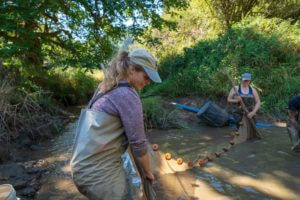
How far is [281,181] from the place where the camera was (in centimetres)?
424

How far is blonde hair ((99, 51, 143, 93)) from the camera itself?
5.89 ft

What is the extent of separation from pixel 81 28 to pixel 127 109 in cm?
739

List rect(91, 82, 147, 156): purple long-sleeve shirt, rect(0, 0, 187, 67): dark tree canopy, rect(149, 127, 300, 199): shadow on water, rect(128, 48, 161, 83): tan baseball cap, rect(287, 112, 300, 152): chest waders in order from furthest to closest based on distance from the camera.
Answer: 1. rect(0, 0, 187, 67): dark tree canopy
2. rect(287, 112, 300, 152): chest waders
3. rect(149, 127, 300, 199): shadow on water
4. rect(128, 48, 161, 83): tan baseball cap
5. rect(91, 82, 147, 156): purple long-sleeve shirt

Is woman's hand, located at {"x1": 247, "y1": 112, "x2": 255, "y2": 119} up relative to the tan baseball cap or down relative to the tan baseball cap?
down

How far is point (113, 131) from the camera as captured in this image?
1764mm

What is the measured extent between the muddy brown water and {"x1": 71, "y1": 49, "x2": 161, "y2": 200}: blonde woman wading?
223 cm

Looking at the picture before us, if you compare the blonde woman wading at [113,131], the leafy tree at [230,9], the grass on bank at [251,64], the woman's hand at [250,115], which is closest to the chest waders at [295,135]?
the woman's hand at [250,115]

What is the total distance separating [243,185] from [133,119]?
118 inches

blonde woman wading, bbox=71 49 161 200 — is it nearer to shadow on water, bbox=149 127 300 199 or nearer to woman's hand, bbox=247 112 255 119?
shadow on water, bbox=149 127 300 199

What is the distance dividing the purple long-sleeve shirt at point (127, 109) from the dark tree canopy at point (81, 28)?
5.40 meters

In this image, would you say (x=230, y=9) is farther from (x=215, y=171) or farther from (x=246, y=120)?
(x=215, y=171)

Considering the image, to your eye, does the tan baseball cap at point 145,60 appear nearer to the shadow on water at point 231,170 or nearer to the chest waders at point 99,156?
the chest waders at point 99,156

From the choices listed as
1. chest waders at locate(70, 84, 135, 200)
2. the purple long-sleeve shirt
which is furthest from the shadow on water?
the purple long-sleeve shirt

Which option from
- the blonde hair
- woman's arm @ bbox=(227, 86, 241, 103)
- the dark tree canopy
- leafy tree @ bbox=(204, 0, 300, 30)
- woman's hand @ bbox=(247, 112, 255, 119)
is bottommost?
woman's hand @ bbox=(247, 112, 255, 119)
